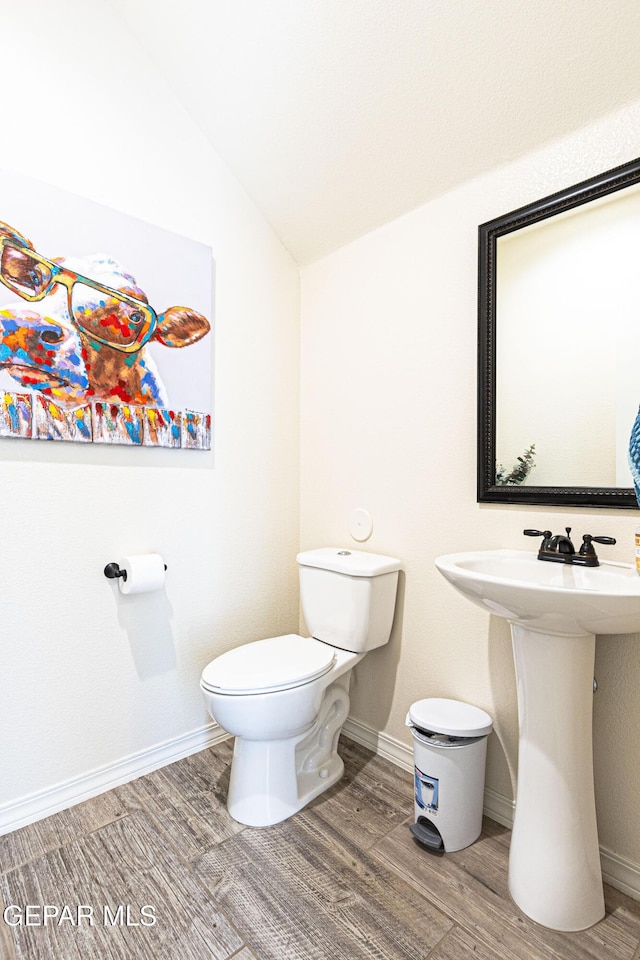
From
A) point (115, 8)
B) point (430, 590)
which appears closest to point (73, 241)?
point (115, 8)

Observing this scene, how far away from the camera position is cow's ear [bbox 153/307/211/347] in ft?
5.95

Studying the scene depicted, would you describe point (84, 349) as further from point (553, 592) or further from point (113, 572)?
point (553, 592)

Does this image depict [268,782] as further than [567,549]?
Yes

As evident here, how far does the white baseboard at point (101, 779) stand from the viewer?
5.01ft

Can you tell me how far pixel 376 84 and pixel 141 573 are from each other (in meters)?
1.71

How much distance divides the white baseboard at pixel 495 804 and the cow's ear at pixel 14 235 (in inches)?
80.2

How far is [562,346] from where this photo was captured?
1.44m

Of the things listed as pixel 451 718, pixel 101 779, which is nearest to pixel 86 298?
pixel 101 779

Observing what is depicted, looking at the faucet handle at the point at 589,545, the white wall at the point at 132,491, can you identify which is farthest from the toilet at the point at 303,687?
the faucet handle at the point at 589,545

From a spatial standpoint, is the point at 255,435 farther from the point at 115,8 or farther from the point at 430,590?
the point at 115,8

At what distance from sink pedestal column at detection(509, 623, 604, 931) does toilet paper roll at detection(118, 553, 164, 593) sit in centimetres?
116

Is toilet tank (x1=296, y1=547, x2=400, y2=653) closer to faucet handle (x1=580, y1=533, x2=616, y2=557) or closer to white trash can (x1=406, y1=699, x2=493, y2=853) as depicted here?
white trash can (x1=406, y1=699, x2=493, y2=853)

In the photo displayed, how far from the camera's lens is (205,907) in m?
1.24

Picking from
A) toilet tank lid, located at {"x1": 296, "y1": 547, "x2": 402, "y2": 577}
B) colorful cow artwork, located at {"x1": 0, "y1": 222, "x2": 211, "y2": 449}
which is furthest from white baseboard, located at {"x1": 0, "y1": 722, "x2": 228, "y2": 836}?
colorful cow artwork, located at {"x1": 0, "y1": 222, "x2": 211, "y2": 449}
